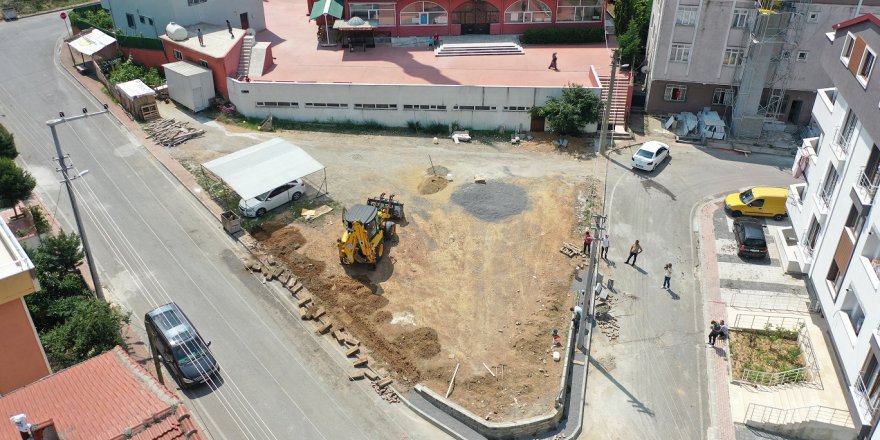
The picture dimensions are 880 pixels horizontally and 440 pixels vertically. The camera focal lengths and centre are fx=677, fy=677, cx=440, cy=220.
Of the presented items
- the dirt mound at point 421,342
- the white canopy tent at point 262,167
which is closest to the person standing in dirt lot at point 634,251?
the dirt mound at point 421,342

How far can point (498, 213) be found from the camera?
116 ft

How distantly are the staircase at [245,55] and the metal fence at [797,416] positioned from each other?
3673cm

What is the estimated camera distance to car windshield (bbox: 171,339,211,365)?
24.8 m

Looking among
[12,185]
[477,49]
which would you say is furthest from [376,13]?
[12,185]

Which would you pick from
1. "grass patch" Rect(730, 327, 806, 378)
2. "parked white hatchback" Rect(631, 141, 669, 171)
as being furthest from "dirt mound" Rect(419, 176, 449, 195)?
"grass patch" Rect(730, 327, 806, 378)

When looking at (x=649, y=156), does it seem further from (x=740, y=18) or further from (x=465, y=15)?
(x=465, y=15)

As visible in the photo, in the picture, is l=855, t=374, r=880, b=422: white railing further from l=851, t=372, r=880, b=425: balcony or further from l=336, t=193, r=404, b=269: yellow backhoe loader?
l=336, t=193, r=404, b=269: yellow backhoe loader

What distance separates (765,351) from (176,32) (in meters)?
40.9

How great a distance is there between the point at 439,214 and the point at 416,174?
14.6 feet

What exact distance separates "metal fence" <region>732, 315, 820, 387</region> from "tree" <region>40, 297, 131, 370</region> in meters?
23.7

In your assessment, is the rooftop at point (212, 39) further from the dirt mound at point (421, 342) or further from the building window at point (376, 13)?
the dirt mound at point (421, 342)

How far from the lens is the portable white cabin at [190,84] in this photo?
144ft

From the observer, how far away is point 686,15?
1636 inches

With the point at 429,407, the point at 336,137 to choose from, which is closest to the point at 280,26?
the point at 336,137
